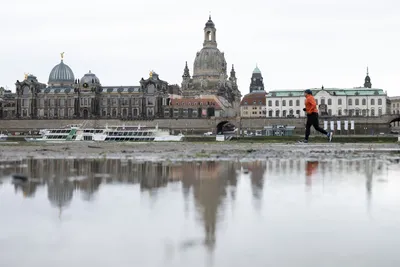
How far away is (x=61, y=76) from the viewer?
535ft

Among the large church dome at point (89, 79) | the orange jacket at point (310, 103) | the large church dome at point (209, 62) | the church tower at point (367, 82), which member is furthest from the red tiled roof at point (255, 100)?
the orange jacket at point (310, 103)

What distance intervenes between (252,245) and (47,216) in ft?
14.3

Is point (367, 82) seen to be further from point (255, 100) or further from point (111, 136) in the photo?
point (111, 136)

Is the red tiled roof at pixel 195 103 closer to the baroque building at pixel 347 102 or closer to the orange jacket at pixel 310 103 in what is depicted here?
the baroque building at pixel 347 102

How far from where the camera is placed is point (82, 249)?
834 cm

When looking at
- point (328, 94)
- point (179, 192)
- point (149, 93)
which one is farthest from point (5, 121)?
point (179, 192)

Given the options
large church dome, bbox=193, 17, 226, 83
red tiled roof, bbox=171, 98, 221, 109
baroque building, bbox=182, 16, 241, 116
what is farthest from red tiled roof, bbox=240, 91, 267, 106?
red tiled roof, bbox=171, 98, 221, 109

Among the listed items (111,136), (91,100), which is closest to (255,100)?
(91,100)

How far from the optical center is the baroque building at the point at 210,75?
523 feet

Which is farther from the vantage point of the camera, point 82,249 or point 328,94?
point 328,94

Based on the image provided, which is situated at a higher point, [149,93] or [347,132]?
[149,93]

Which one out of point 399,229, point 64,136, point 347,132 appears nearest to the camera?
point 399,229

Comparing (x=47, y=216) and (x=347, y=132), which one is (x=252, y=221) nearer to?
(x=47, y=216)

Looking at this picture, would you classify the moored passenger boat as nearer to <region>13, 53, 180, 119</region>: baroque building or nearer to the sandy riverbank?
the sandy riverbank
